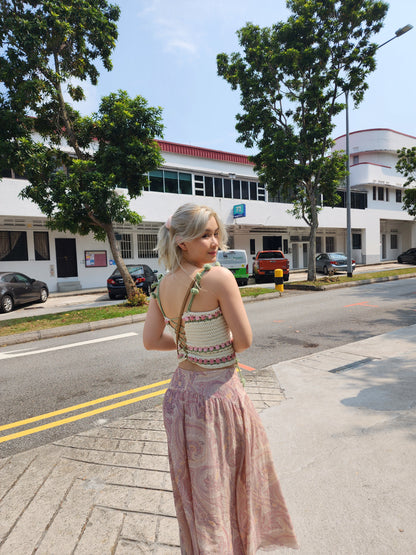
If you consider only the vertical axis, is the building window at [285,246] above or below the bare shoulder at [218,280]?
above

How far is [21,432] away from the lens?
3736mm

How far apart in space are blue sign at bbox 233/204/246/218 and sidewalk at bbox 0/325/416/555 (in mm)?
21794

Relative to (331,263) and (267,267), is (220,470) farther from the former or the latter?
(331,263)

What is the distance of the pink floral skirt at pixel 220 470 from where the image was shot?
1627 millimetres

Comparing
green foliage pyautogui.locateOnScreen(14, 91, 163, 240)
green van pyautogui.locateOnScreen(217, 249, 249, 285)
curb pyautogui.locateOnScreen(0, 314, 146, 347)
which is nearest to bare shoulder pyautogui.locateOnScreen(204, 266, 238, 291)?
curb pyautogui.locateOnScreen(0, 314, 146, 347)

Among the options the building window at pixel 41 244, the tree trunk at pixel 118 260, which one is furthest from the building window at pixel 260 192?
the tree trunk at pixel 118 260

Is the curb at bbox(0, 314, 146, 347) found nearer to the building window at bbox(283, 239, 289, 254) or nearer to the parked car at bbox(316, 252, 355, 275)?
the parked car at bbox(316, 252, 355, 275)

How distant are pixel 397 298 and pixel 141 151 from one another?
965cm

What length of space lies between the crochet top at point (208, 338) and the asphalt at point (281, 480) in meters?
1.18

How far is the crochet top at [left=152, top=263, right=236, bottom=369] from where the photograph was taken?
5.49 feet

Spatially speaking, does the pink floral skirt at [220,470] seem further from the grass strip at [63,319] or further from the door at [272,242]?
the door at [272,242]

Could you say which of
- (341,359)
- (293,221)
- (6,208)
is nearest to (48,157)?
(6,208)

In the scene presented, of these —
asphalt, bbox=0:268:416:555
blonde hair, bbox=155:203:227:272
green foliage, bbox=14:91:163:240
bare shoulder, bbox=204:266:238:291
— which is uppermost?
green foliage, bbox=14:91:163:240

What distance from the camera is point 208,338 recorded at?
1.70m
